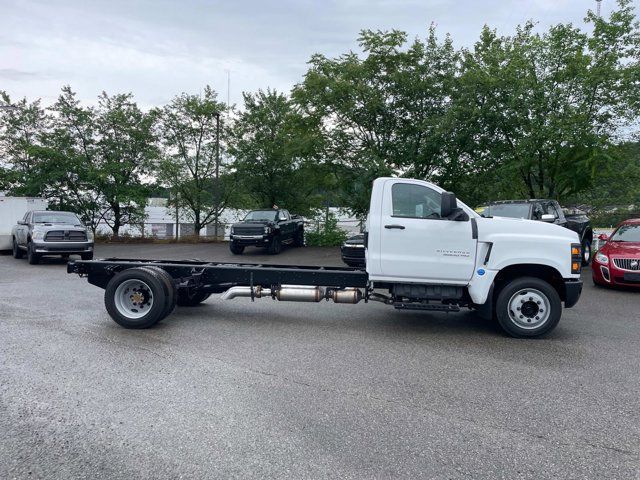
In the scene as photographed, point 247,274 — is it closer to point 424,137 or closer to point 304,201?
point 424,137

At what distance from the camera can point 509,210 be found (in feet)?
41.5

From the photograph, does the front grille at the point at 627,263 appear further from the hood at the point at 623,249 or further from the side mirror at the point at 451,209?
the side mirror at the point at 451,209

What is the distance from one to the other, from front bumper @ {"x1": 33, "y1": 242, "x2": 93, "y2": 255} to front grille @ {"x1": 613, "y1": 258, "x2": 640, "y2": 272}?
15232 millimetres

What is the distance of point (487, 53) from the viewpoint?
56.4 ft

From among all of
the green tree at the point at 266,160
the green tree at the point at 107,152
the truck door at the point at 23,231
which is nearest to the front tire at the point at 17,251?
A: the truck door at the point at 23,231

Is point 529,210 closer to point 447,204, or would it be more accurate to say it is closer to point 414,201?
point 414,201

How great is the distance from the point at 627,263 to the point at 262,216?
13.3 metres

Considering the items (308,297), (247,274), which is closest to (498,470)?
(308,297)

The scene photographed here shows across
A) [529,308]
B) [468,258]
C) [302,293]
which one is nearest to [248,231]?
[302,293]

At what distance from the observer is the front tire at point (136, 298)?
6.75 metres

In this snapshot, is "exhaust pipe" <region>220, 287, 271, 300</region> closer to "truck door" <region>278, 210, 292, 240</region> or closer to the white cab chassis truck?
the white cab chassis truck

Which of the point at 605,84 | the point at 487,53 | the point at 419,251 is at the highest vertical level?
the point at 487,53

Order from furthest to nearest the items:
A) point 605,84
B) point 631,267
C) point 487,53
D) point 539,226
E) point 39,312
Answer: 1. point 487,53
2. point 605,84
3. point 631,267
4. point 39,312
5. point 539,226

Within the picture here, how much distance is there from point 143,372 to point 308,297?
9.08 ft
